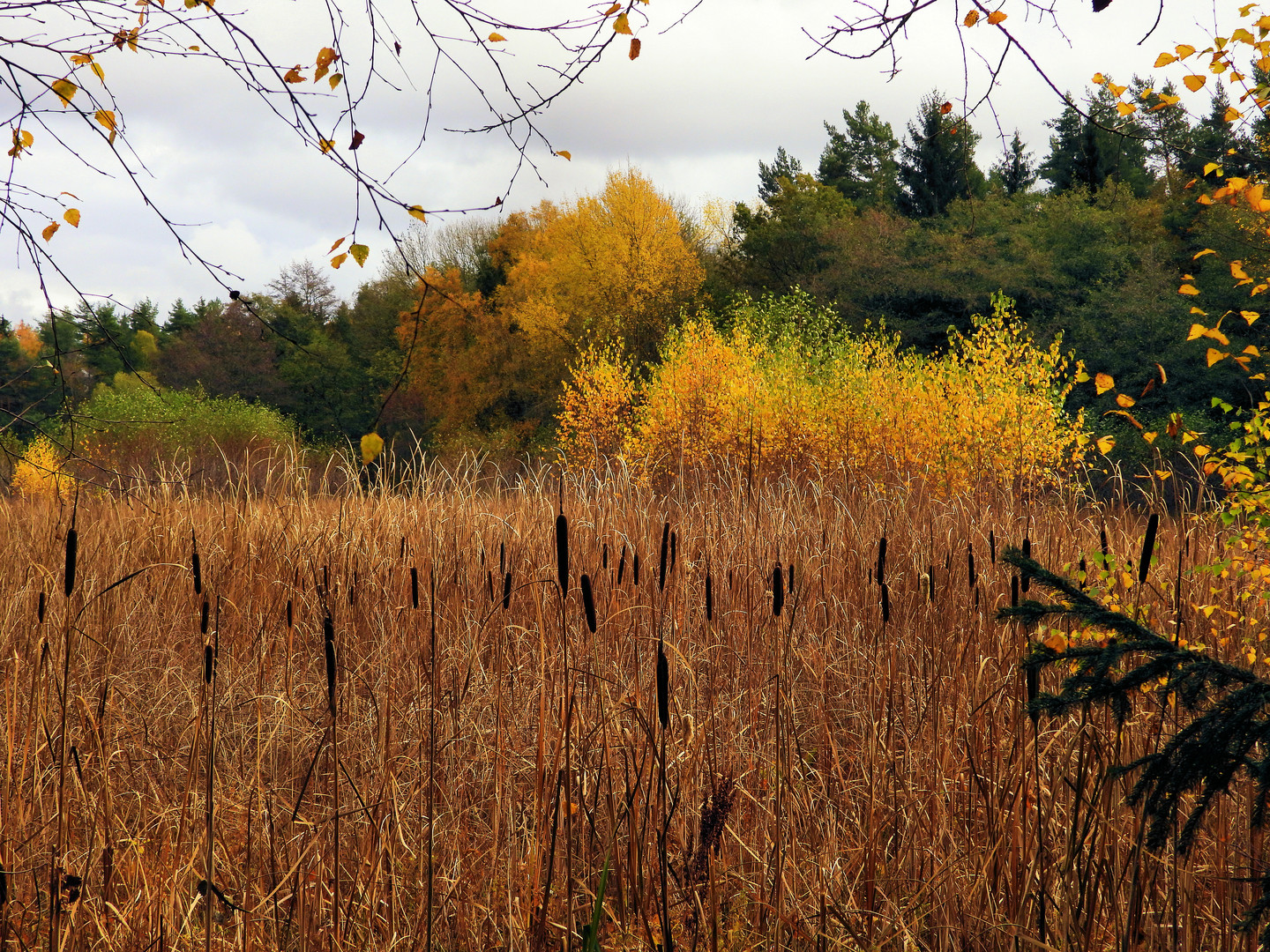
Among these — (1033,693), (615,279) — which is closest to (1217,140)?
(615,279)

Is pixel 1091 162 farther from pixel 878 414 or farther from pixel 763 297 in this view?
pixel 878 414

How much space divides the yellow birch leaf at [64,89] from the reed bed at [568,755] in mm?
1439

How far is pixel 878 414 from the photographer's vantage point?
9.11 metres

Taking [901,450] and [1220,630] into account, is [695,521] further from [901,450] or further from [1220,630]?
[901,450]

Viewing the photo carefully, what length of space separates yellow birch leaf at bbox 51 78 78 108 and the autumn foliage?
17.0ft

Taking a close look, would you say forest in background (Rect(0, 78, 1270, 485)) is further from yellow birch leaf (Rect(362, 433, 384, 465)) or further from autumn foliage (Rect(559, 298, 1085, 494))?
yellow birch leaf (Rect(362, 433, 384, 465))

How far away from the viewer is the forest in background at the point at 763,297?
14.7 metres

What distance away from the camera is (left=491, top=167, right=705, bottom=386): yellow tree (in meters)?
22.4

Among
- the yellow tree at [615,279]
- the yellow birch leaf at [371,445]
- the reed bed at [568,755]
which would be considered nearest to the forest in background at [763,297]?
the yellow tree at [615,279]

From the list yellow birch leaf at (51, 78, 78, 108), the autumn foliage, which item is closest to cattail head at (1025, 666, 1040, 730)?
yellow birch leaf at (51, 78, 78, 108)

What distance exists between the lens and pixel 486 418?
2559 cm

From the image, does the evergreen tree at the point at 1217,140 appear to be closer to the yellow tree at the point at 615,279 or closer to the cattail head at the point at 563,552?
the cattail head at the point at 563,552

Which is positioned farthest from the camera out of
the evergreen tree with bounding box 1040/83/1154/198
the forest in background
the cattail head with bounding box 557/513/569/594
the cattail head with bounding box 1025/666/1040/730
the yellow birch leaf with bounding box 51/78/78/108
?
the evergreen tree with bounding box 1040/83/1154/198

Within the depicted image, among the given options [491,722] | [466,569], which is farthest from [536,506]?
[491,722]
